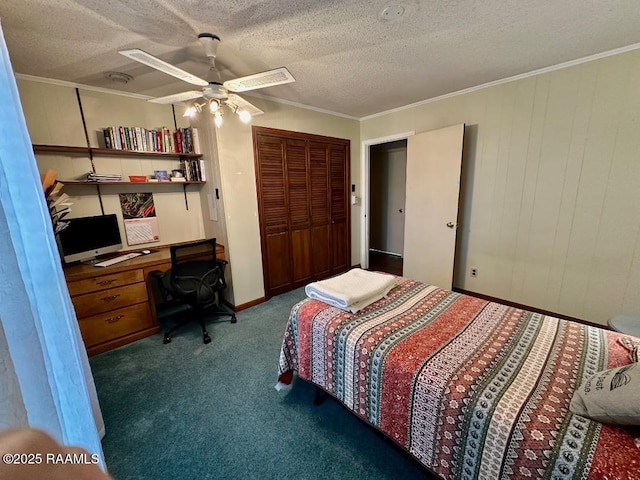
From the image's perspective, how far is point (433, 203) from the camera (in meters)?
3.19

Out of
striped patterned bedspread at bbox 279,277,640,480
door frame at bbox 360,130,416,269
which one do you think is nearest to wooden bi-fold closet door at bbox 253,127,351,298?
door frame at bbox 360,130,416,269

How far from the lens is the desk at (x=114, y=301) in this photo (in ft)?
7.07

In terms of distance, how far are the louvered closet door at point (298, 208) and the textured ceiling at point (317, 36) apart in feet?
3.02

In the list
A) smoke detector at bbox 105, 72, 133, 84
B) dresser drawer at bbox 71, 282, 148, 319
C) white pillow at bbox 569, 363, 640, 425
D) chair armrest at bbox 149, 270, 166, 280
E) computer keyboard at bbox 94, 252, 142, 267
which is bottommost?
dresser drawer at bbox 71, 282, 148, 319

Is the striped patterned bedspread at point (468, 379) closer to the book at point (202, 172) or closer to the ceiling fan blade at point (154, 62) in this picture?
the ceiling fan blade at point (154, 62)

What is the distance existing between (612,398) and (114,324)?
126 inches

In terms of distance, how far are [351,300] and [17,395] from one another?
1330mm

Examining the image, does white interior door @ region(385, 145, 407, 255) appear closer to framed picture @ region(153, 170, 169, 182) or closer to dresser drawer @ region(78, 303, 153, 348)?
framed picture @ region(153, 170, 169, 182)

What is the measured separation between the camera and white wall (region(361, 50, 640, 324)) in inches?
85.3

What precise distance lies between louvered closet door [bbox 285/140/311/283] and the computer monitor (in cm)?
188

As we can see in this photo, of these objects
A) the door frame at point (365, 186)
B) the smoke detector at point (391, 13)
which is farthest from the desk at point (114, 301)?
the door frame at point (365, 186)

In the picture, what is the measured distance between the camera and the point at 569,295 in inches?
99.8

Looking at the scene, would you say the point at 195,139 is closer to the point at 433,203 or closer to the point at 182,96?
the point at 182,96

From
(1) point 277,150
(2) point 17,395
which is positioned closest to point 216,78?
(1) point 277,150
